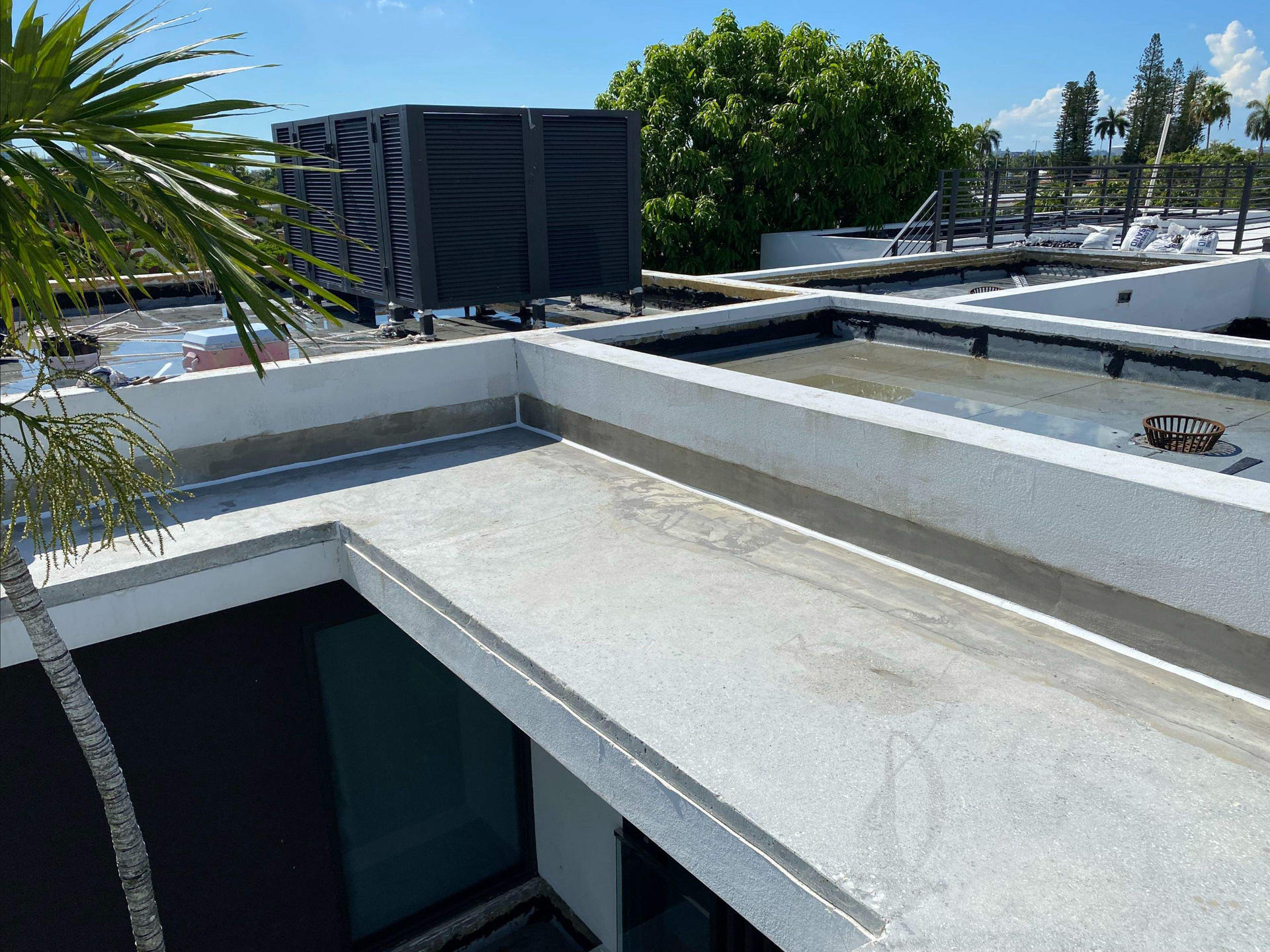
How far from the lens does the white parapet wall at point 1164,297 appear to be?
34.7 ft

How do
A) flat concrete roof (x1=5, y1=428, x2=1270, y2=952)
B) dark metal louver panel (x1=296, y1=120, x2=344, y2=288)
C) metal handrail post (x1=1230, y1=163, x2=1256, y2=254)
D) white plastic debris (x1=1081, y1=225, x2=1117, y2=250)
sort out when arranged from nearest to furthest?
flat concrete roof (x1=5, y1=428, x2=1270, y2=952) < dark metal louver panel (x1=296, y1=120, x2=344, y2=288) < metal handrail post (x1=1230, y1=163, x2=1256, y2=254) < white plastic debris (x1=1081, y1=225, x2=1117, y2=250)

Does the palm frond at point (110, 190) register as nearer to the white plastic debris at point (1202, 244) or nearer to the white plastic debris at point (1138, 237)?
the white plastic debris at point (1202, 244)

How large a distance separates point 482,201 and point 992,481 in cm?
591

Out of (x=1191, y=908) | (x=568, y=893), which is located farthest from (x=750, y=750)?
(x=568, y=893)

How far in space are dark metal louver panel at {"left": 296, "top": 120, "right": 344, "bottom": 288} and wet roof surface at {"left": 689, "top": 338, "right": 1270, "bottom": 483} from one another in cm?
431

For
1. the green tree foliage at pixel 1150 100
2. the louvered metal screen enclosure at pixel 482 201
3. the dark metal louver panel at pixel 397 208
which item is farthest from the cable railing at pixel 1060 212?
the green tree foliage at pixel 1150 100

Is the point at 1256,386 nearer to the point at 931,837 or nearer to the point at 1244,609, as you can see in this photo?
the point at 1244,609

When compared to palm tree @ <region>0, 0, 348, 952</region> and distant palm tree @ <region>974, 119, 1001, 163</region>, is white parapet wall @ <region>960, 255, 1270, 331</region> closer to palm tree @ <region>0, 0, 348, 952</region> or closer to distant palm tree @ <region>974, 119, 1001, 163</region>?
palm tree @ <region>0, 0, 348, 952</region>

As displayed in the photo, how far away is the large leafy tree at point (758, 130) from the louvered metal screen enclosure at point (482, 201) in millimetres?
16567

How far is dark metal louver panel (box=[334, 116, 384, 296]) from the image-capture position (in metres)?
8.92

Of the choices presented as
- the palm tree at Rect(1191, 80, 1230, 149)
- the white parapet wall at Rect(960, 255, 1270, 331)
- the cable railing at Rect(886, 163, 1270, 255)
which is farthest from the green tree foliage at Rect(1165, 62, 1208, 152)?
the white parapet wall at Rect(960, 255, 1270, 331)

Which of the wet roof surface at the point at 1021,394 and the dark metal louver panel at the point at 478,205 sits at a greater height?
the dark metal louver panel at the point at 478,205

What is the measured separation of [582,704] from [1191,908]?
7.04 feet

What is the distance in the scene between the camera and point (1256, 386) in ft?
25.8
